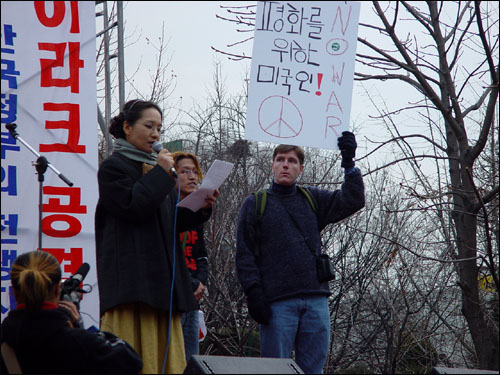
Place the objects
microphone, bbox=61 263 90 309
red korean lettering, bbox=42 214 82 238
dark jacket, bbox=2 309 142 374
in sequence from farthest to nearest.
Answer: red korean lettering, bbox=42 214 82 238 < microphone, bbox=61 263 90 309 < dark jacket, bbox=2 309 142 374

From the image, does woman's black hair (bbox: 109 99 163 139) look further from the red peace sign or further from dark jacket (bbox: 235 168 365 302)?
dark jacket (bbox: 235 168 365 302)

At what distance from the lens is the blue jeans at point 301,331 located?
4059 millimetres

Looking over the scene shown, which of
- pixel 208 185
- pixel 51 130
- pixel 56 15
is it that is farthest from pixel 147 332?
pixel 56 15

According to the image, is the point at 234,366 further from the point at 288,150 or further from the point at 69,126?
the point at 69,126

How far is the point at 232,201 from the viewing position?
395 inches

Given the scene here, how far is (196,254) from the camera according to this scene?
15.7ft

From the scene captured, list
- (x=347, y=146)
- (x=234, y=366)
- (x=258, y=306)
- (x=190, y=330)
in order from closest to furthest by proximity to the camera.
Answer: (x=234, y=366), (x=258, y=306), (x=347, y=146), (x=190, y=330)

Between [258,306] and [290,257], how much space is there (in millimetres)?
344

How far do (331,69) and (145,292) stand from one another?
195cm

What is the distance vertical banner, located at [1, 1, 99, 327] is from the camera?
4.87 m

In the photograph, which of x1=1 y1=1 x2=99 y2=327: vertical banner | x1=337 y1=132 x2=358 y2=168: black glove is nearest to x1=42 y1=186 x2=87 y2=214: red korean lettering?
x1=1 y1=1 x2=99 y2=327: vertical banner

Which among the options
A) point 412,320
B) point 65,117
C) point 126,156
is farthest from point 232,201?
point 126,156

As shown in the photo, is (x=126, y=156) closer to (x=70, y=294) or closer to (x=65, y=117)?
(x=70, y=294)

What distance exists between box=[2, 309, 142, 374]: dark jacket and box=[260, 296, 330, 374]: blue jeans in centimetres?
128
